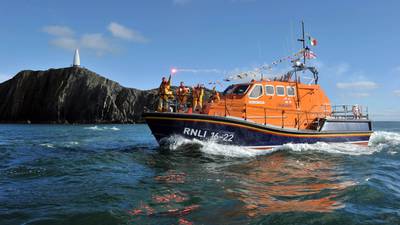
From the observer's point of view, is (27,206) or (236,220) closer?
(236,220)

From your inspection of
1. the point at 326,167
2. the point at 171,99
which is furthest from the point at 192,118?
the point at 326,167

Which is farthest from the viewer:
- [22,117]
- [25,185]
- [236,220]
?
[22,117]

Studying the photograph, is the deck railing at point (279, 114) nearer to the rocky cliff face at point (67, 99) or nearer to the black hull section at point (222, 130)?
the black hull section at point (222, 130)

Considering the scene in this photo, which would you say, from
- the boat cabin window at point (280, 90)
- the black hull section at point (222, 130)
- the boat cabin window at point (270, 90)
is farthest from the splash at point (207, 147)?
the boat cabin window at point (280, 90)

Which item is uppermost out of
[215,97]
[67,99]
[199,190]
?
[67,99]

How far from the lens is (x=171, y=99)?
13.9m

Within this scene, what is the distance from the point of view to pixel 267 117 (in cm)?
1413

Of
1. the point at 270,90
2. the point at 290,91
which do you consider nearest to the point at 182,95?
the point at 270,90

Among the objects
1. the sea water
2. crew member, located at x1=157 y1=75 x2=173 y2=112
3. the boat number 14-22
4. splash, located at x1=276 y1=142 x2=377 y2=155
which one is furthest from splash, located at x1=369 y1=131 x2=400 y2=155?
crew member, located at x1=157 y1=75 x2=173 y2=112

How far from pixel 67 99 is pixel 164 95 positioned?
275ft

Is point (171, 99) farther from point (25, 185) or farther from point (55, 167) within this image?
point (25, 185)

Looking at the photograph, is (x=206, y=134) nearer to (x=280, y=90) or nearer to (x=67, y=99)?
(x=280, y=90)

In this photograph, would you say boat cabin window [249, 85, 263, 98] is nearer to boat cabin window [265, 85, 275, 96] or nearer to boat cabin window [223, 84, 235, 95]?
boat cabin window [265, 85, 275, 96]

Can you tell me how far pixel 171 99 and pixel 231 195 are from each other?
780 cm
